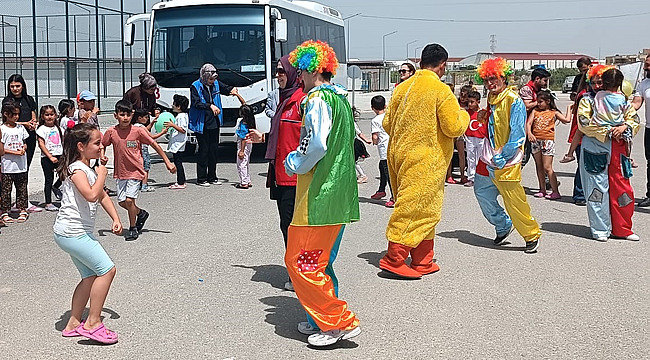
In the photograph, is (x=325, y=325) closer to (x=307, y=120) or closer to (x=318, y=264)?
(x=318, y=264)

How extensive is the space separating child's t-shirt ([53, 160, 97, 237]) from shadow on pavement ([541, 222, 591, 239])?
5945 millimetres

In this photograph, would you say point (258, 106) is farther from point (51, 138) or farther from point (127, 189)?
point (127, 189)

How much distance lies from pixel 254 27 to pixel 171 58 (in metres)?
1.95

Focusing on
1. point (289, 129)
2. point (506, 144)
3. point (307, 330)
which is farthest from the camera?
point (506, 144)

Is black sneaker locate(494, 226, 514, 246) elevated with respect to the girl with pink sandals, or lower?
lower

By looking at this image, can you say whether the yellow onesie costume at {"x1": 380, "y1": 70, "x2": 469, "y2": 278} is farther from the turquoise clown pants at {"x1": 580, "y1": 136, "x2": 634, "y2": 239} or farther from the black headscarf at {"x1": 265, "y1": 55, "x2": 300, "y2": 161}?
the turquoise clown pants at {"x1": 580, "y1": 136, "x2": 634, "y2": 239}

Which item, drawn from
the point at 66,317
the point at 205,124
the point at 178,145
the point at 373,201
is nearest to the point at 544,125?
the point at 373,201

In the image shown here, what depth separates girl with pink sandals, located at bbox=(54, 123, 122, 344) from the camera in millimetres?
5102

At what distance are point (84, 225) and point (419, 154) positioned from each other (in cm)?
297

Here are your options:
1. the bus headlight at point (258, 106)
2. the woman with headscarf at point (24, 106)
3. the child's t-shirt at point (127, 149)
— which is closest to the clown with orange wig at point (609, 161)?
the child's t-shirt at point (127, 149)

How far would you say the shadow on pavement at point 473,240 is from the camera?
8266mm

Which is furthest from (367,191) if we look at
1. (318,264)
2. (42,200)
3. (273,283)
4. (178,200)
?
(318,264)

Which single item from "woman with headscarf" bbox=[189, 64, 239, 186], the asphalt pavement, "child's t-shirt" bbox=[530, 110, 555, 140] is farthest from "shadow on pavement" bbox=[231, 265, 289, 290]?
"child's t-shirt" bbox=[530, 110, 555, 140]

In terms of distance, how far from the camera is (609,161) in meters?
8.60
